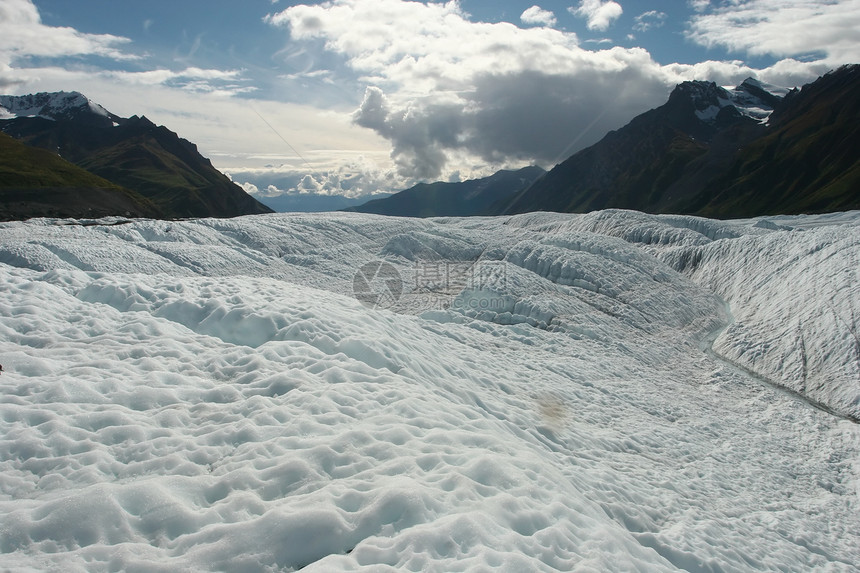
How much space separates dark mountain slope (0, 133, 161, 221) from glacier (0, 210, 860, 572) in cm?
3383

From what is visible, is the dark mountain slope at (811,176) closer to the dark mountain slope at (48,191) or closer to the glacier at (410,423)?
the glacier at (410,423)

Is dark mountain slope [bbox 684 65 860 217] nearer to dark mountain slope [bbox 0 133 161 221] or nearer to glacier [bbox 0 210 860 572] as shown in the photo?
glacier [bbox 0 210 860 572]

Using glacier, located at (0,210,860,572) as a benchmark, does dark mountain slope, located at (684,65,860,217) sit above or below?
above

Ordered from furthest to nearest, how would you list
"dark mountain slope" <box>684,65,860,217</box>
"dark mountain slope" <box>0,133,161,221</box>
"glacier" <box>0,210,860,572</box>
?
1. "dark mountain slope" <box>684,65,860,217</box>
2. "dark mountain slope" <box>0,133,161,221</box>
3. "glacier" <box>0,210,860,572</box>

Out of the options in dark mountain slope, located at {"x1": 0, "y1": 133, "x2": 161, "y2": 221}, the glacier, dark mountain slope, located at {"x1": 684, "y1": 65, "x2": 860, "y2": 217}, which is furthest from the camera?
dark mountain slope, located at {"x1": 684, "y1": 65, "x2": 860, "y2": 217}

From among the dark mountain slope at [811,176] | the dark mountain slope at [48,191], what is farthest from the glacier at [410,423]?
the dark mountain slope at [811,176]

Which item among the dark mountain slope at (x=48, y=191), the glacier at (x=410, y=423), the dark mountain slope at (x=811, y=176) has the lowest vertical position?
the glacier at (x=410, y=423)

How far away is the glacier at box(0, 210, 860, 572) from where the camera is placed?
770 cm

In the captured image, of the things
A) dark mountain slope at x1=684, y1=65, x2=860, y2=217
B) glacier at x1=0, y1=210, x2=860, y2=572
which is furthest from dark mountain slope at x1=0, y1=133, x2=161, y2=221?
dark mountain slope at x1=684, y1=65, x2=860, y2=217

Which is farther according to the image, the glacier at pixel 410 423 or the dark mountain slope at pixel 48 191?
the dark mountain slope at pixel 48 191

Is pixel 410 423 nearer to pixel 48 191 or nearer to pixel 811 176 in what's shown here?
pixel 48 191

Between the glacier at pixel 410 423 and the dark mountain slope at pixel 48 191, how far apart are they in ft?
111

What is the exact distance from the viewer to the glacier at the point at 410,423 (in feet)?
25.2

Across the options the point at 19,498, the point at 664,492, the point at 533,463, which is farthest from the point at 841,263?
the point at 19,498
